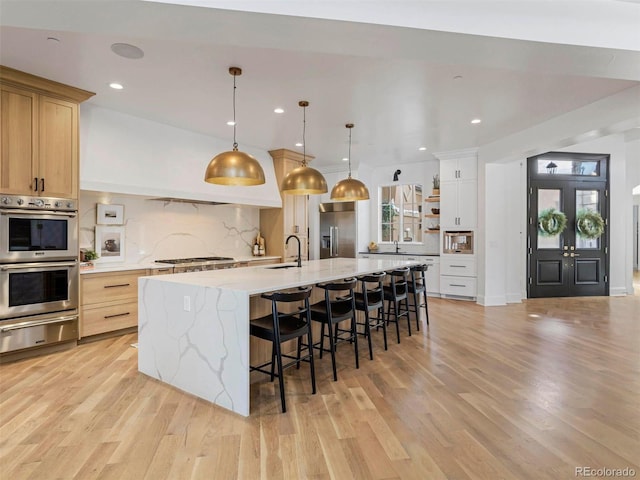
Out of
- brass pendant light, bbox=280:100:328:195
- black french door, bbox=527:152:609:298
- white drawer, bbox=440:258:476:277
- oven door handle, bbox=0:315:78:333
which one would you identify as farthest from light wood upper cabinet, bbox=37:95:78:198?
black french door, bbox=527:152:609:298

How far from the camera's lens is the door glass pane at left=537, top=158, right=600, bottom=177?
7113 millimetres

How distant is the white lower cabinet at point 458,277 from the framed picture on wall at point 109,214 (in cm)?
545

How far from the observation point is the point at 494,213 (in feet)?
20.7

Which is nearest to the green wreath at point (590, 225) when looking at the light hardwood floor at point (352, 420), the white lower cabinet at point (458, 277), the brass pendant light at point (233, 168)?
the white lower cabinet at point (458, 277)

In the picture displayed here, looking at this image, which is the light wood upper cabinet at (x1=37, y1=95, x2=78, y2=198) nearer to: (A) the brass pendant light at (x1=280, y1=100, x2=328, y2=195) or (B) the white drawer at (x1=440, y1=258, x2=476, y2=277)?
(A) the brass pendant light at (x1=280, y1=100, x2=328, y2=195)

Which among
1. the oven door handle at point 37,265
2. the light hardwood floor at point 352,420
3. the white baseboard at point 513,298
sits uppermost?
the oven door handle at point 37,265

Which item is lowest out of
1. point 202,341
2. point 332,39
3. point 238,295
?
point 202,341

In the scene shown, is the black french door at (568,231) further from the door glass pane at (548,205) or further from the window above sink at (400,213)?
the window above sink at (400,213)

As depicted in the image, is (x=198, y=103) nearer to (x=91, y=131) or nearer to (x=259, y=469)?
(x=91, y=131)

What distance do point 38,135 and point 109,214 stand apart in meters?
1.32

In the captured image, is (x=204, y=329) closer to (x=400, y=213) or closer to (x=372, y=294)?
(x=372, y=294)

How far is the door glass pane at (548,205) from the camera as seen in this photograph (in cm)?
707

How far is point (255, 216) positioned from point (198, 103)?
2897 millimetres

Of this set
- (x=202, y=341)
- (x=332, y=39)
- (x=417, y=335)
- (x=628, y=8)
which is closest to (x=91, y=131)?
(x=202, y=341)
